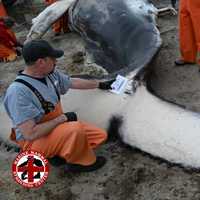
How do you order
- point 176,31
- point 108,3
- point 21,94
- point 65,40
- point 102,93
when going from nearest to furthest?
point 21,94 < point 102,93 < point 108,3 < point 176,31 < point 65,40

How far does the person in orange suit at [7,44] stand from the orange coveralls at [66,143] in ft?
12.6

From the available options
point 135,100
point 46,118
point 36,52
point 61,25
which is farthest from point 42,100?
point 61,25

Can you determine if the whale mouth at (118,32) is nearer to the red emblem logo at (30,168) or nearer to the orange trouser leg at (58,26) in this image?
the orange trouser leg at (58,26)

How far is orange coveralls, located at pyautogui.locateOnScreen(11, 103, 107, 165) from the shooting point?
5.19 metres

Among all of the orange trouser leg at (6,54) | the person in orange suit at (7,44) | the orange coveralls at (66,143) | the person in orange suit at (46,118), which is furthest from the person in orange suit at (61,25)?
the orange coveralls at (66,143)

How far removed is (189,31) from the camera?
7.41 m

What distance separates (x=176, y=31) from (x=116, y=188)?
4.43 meters

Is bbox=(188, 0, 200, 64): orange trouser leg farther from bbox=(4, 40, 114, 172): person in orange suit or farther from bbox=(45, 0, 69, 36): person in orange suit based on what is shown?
bbox=(45, 0, 69, 36): person in orange suit

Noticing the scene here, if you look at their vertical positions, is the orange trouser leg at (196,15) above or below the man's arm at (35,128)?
below

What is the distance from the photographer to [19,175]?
202 inches

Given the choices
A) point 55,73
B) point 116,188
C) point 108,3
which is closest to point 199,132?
point 116,188

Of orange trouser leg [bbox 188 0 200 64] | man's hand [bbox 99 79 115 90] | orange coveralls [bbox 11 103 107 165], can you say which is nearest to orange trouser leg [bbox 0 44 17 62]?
orange trouser leg [bbox 188 0 200 64]

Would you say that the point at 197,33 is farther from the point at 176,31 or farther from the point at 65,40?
the point at 65,40

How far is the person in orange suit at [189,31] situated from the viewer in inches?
280
